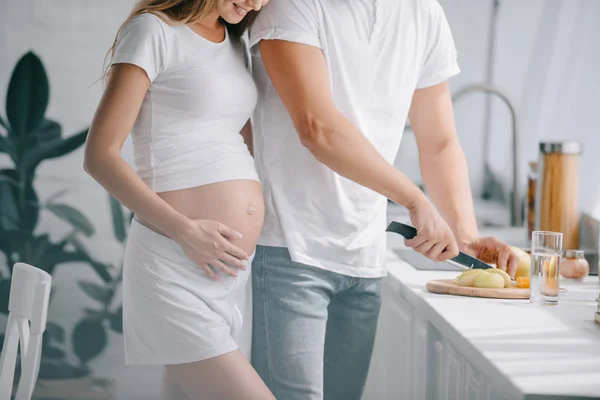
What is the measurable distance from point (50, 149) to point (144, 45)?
5.17 feet

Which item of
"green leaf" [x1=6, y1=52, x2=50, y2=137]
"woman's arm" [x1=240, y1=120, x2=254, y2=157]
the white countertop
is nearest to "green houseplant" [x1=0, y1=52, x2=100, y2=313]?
"green leaf" [x1=6, y1=52, x2=50, y2=137]

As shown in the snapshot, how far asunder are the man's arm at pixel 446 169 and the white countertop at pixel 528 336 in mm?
143

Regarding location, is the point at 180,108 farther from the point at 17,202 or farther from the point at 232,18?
the point at 17,202

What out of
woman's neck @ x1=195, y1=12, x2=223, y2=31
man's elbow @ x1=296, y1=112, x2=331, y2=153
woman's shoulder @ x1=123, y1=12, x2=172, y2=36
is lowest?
man's elbow @ x1=296, y1=112, x2=331, y2=153

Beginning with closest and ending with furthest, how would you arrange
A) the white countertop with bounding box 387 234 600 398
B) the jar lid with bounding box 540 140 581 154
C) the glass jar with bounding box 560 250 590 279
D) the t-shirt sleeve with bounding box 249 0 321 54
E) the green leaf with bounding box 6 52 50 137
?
the white countertop with bounding box 387 234 600 398
the t-shirt sleeve with bounding box 249 0 321 54
the glass jar with bounding box 560 250 590 279
the jar lid with bounding box 540 140 581 154
the green leaf with bounding box 6 52 50 137

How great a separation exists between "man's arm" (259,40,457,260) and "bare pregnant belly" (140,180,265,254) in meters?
0.14

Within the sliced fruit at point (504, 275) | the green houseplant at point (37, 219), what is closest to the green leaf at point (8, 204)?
the green houseplant at point (37, 219)

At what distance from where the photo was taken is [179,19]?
130cm

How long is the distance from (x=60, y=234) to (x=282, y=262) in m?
1.59

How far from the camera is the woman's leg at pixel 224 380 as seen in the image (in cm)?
124

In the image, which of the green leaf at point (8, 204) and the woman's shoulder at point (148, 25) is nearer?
the woman's shoulder at point (148, 25)

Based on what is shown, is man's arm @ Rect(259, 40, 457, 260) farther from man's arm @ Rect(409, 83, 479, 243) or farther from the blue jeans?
man's arm @ Rect(409, 83, 479, 243)

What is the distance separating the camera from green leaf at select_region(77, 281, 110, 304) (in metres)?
2.74

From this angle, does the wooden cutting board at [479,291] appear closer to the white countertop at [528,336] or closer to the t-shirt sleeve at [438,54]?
the white countertop at [528,336]
